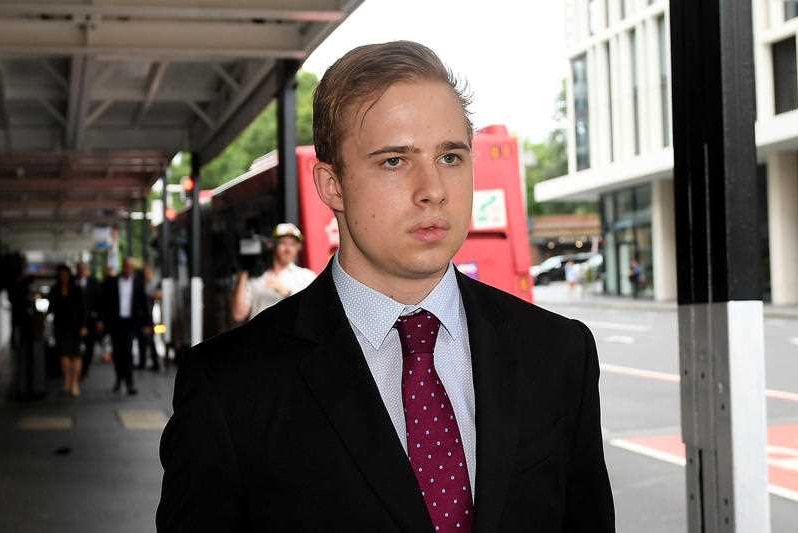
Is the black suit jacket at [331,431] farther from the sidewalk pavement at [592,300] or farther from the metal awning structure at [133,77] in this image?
the sidewalk pavement at [592,300]

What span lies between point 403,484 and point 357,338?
0.25 m

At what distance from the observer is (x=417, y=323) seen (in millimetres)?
1802

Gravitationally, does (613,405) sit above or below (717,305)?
below

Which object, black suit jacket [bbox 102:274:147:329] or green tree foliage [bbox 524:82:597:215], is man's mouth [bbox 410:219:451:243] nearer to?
green tree foliage [bbox 524:82:597:215]

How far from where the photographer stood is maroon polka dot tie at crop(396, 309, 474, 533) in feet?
5.60

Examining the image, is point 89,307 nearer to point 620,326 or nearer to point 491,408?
point 620,326

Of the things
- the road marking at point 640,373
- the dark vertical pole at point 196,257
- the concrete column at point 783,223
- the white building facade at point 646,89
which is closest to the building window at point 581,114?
the white building facade at point 646,89

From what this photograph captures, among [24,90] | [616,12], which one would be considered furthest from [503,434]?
[24,90]

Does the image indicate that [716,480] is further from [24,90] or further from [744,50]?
[24,90]

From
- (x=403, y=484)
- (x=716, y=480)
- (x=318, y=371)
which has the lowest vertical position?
(x=716, y=480)

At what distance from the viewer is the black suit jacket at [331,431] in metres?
1.68

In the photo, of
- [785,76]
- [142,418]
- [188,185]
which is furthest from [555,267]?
[785,76]

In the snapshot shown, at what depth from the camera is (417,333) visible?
1.80m

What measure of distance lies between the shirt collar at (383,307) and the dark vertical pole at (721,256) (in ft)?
9.69
